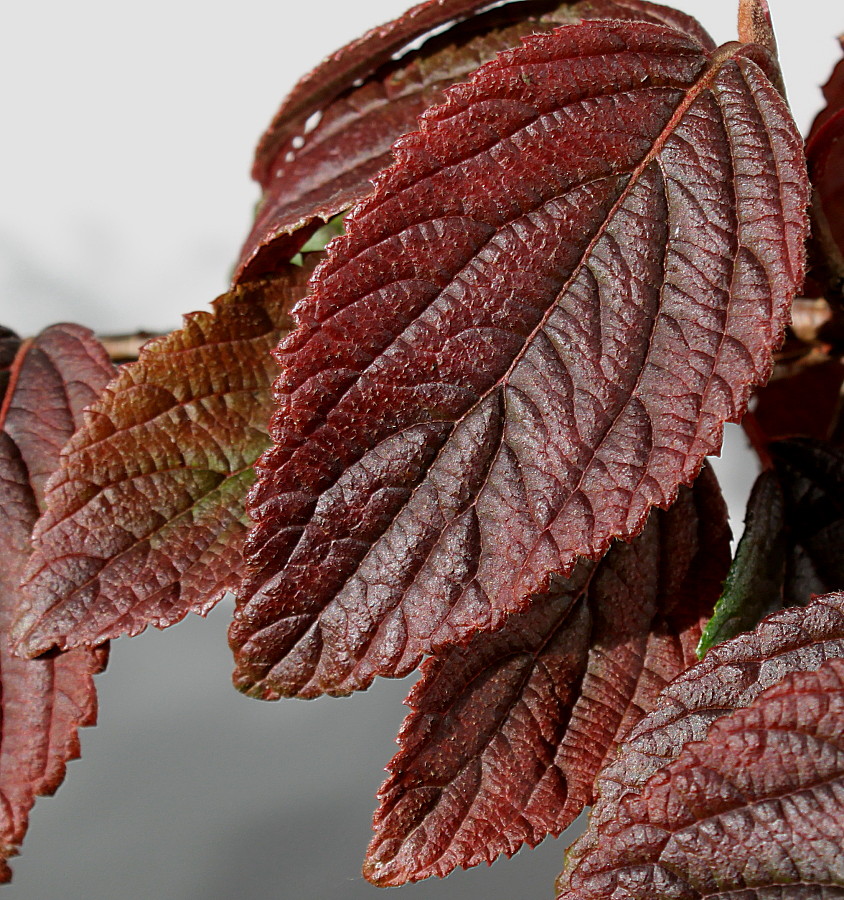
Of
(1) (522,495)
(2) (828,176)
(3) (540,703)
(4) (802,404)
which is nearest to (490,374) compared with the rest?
(1) (522,495)

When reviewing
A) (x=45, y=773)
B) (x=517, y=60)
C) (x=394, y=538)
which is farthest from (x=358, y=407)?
(x=45, y=773)

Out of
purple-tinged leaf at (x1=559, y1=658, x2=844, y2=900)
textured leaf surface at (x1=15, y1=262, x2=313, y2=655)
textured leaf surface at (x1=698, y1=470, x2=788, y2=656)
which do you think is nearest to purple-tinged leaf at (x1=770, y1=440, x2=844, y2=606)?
textured leaf surface at (x1=698, y1=470, x2=788, y2=656)

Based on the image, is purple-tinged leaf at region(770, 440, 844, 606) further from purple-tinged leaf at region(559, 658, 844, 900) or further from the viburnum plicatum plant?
purple-tinged leaf at region(559, 658, 844, 900)

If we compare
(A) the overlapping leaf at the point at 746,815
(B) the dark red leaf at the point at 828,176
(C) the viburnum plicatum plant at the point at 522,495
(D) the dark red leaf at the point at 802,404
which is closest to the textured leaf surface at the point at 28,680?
(C) the viburnum plicatum plant at the point at 522,495

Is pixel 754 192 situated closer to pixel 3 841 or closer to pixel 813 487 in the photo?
pixel 813 487

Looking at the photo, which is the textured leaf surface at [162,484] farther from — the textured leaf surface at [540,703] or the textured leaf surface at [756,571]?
the textured leaf surface at [756,571]

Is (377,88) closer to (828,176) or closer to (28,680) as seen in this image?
(828,176)
